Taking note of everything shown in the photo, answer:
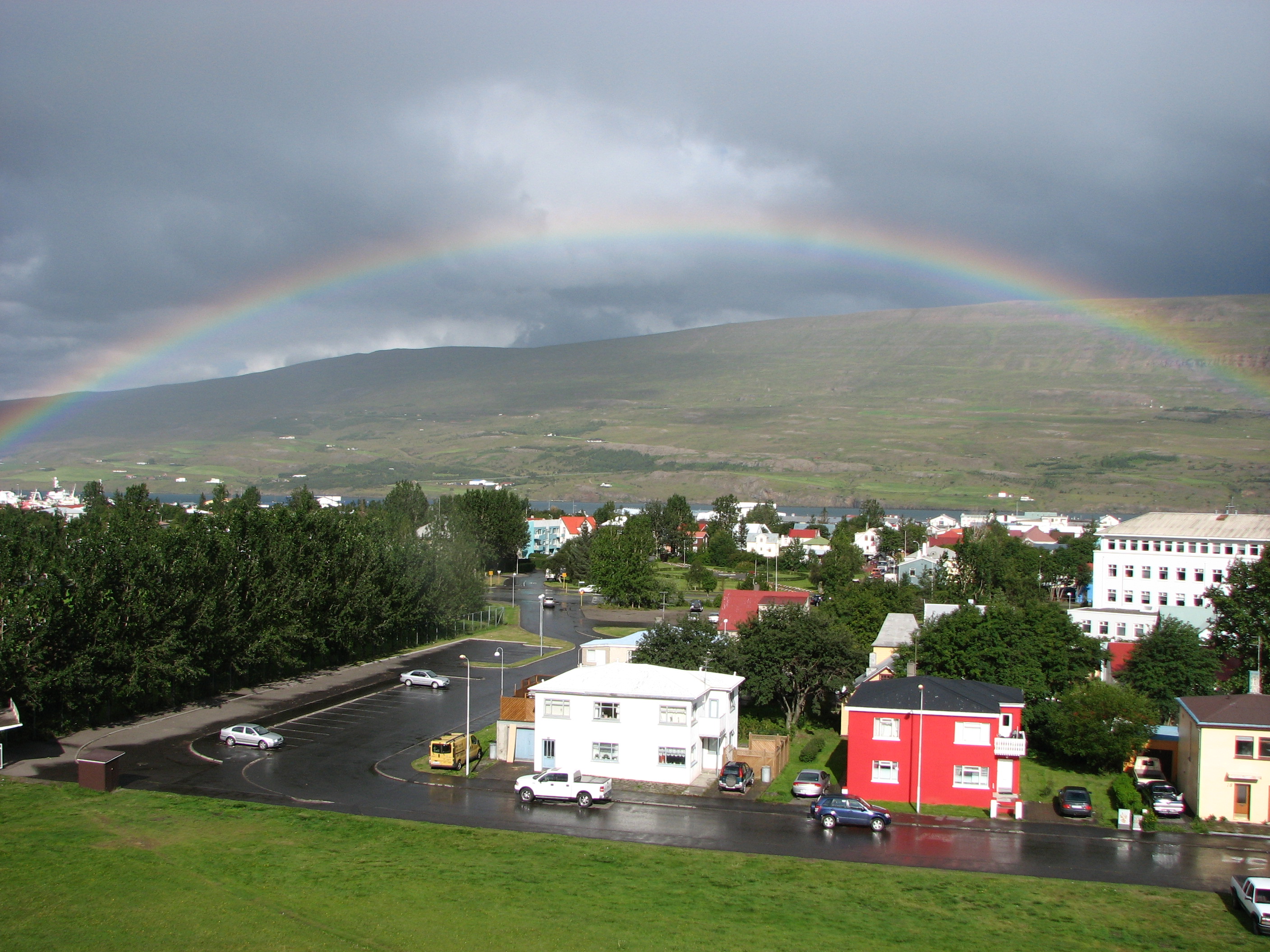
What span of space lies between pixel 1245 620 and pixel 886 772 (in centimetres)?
2581

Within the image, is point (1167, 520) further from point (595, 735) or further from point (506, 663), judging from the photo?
point (595, 735)

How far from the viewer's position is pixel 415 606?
58.5 m

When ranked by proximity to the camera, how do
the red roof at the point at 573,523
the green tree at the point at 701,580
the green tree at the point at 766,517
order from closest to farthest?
the green tree at the point at 701,580
the red roof at the point at 573,523
the green tree at the point at 766,517

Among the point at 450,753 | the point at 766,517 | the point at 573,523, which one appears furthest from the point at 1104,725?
the point at 766,517

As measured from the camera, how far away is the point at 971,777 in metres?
29.2

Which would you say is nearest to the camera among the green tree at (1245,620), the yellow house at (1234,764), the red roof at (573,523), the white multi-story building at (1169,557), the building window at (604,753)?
the yellow house at (1234,764)

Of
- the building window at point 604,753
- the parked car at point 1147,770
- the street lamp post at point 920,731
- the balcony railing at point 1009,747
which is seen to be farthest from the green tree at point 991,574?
the building window at point 604,753

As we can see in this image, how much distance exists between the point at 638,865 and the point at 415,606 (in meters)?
37.8

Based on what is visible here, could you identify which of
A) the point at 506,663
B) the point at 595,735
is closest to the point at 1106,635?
the point at 506,663

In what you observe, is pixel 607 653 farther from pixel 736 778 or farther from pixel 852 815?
pixel 852 815

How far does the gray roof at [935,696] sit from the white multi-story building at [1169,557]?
38837mm

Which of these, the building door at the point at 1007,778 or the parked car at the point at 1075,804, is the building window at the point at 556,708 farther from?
the parked car at the point at 1075,804

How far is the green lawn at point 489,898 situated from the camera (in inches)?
747

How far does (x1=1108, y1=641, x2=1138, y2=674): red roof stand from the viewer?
45.6 metres
